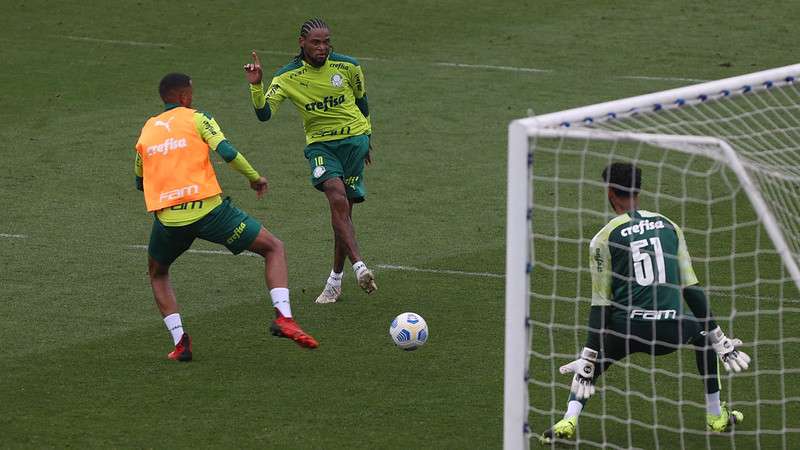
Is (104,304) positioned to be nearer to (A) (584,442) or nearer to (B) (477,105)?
(A) (584,442)

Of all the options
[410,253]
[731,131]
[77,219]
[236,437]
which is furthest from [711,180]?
[236,437]

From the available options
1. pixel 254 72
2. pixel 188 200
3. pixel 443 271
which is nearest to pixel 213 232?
pixel 188 200

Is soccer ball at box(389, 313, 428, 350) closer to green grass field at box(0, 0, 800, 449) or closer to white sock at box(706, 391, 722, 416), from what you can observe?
green grass field at box(0, 0, 800, 449)

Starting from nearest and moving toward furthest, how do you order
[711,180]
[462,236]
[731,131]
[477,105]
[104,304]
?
[104,304] < [731,131] < [462,236] < [711,180] < [477,105]

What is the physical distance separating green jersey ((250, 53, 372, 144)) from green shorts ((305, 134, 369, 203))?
0.06 meters

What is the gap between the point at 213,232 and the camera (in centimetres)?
1029

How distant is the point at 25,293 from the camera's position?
12.0 m

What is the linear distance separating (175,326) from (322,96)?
2603 millimetres

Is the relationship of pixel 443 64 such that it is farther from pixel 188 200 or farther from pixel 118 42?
pixel 188 200

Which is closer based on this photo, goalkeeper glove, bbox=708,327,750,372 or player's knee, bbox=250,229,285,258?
goalkeeper glove, bbox=708,327,750,372

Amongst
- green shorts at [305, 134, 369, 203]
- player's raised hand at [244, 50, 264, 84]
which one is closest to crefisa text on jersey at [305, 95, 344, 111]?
green shorts at [305, 134, 369, 203]

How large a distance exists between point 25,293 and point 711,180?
285 inches

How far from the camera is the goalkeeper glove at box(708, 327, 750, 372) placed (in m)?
8.65

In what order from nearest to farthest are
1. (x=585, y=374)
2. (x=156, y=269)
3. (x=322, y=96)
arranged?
(x=585, y=374)
(x=156, y=269)
(x=322, y=96)
